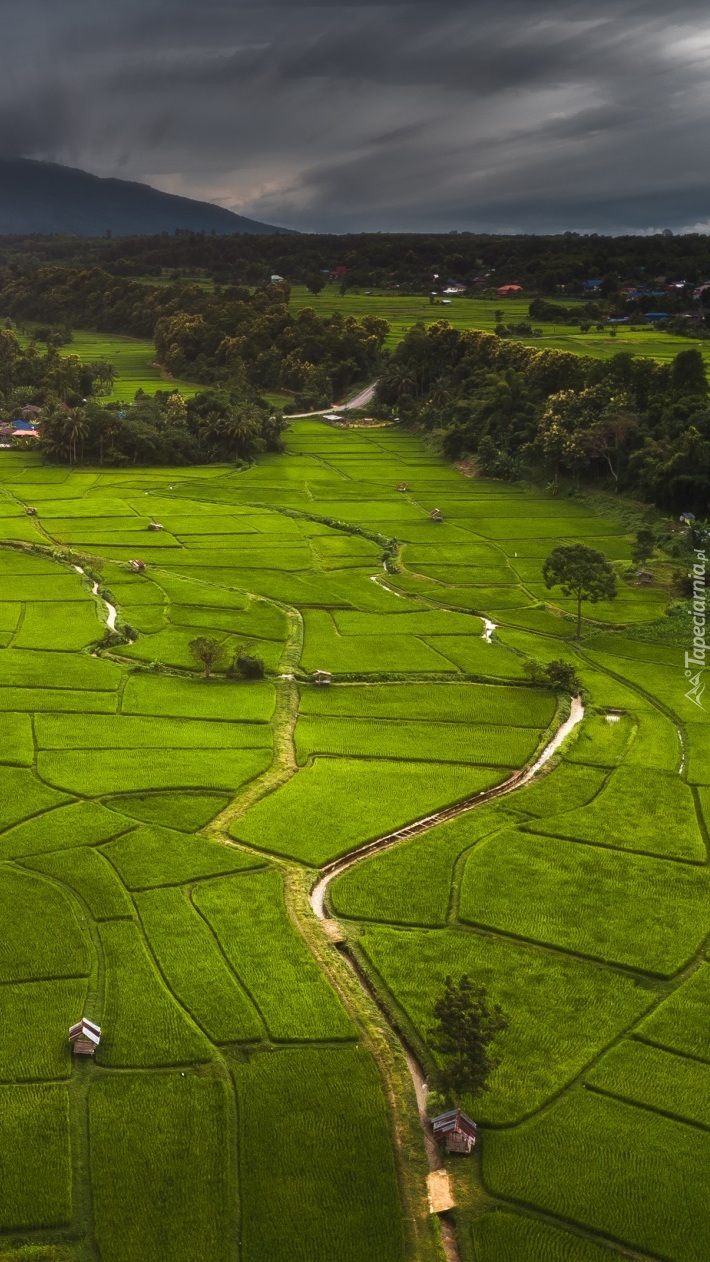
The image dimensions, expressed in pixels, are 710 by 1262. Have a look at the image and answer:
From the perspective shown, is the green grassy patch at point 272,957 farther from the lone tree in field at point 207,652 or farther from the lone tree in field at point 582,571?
the lone tree in field at point 582,571

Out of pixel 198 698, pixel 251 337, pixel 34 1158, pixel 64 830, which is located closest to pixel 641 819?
pixel 64 830

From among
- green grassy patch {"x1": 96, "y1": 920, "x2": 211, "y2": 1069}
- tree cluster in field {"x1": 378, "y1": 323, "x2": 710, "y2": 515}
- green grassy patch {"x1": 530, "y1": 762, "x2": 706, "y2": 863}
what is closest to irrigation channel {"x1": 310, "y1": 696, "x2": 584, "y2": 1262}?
green grassy patch {"x1": 530, "y1": 762, "x2": 706, "y2": 863}

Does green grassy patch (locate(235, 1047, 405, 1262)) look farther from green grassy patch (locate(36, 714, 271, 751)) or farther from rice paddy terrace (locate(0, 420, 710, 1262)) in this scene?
green grassy patch (locate(36, 714, 271, 751))

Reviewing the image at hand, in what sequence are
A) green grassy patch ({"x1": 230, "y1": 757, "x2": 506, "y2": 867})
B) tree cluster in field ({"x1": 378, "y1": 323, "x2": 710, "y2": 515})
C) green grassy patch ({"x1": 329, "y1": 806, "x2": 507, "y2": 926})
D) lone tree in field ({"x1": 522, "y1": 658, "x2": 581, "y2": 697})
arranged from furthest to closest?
1. tree cluster in field ({"x1": 378, "y1": 323, "x2": 710, "y2": 515})
2. lone tree in field ({"x1": 522, "y1": 658, "x2": 581, "y2": 697})
3. green grassy patch ({"x1": 230, "y1": 757, "x2": 506, "y2": 867})
4. green grassy patch ({"x1": 329, "y1": 806, "x2": 507, "y2": 926})

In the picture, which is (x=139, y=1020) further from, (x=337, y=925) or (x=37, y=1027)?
(x=337, y=925)

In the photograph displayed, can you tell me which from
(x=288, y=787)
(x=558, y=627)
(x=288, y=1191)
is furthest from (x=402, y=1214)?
(x=558, y=627)

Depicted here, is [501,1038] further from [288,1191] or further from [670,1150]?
[288,1191]

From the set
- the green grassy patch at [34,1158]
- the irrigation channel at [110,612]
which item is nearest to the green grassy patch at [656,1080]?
the green grassy patch at [34,1158]
